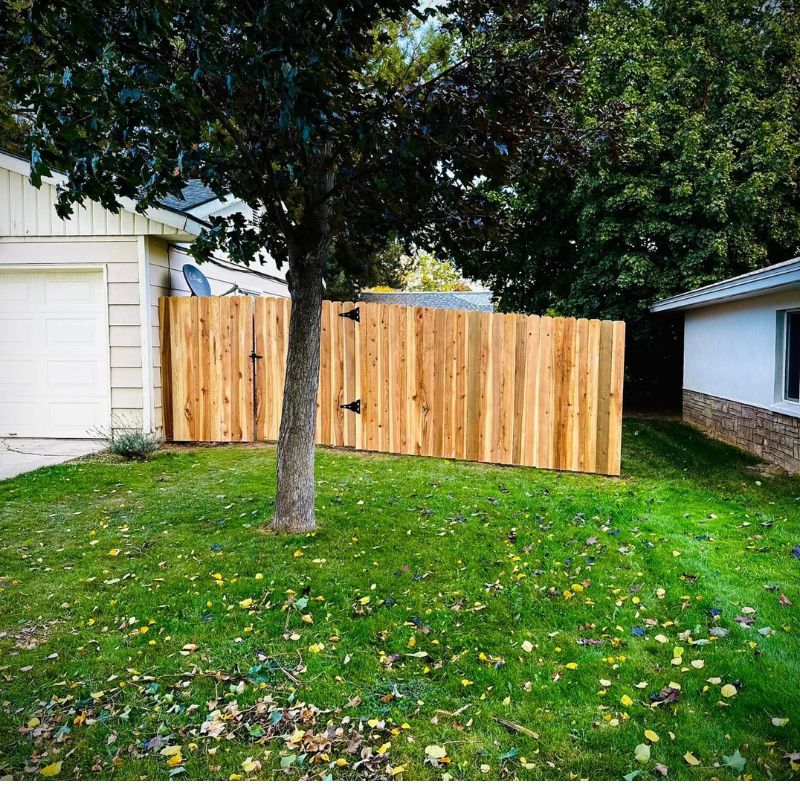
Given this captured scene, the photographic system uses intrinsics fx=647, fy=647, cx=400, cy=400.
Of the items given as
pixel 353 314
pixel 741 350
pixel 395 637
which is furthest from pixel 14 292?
pixel 741 350

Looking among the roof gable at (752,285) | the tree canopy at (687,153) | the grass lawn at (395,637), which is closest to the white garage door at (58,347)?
the grass lawn at (395,637)

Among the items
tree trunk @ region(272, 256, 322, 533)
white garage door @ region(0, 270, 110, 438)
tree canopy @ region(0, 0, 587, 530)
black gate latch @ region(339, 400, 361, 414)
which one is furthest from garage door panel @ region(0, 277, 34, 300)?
tree trunk @ region(272, 256, 322, 533)

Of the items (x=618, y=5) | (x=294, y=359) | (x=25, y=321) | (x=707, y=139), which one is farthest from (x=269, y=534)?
(x=618, y=5)

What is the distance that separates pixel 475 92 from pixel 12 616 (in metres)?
3.92

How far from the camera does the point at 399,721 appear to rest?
2.49m

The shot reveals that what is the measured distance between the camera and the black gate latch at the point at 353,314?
295 inches

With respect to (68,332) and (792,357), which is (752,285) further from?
(68,332)

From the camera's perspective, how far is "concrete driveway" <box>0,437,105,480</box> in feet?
20.9

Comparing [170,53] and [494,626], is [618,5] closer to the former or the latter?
[170,53]

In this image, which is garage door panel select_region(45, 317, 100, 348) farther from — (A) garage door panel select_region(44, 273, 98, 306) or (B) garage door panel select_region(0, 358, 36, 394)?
(B) garage door panel select_region(0, 358, 36, 394)

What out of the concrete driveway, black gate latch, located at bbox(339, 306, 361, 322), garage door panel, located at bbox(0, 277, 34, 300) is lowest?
the concrete driveway

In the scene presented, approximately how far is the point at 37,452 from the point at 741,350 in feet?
29.4

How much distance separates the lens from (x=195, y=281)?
8039mm

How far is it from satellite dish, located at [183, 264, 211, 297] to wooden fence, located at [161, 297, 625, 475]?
34 centimetres
